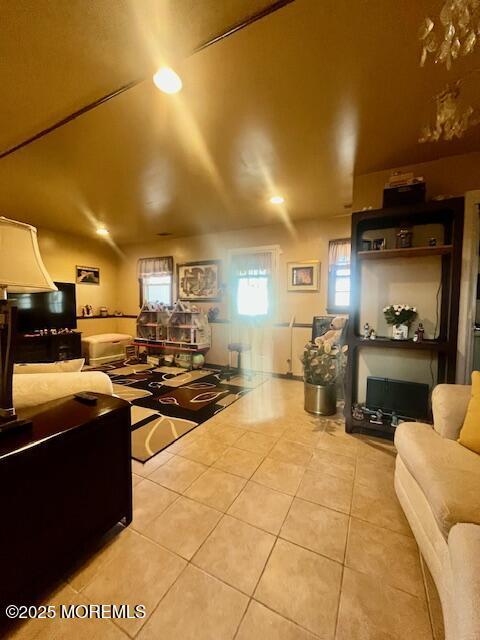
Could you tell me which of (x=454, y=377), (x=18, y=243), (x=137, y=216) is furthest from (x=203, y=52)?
(x=137, y=216)

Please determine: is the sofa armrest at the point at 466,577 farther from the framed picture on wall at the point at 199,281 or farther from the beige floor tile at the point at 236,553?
the framed picture on wall at the point at 199,281

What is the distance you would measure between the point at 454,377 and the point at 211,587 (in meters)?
2.19

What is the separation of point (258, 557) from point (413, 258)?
8.25ft

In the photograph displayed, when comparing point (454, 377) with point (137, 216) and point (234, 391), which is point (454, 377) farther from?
point (137, 216)

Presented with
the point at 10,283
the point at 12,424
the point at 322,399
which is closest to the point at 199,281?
the point at 322,399

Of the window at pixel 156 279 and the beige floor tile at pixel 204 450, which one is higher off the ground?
the window at pixel 156 279

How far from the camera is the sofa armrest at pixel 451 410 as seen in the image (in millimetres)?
1454

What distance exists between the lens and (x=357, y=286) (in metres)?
2.41

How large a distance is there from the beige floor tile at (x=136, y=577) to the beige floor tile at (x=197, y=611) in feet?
0.15

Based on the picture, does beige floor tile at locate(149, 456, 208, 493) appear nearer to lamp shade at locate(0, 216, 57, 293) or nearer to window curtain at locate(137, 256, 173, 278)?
lamp shade at locate(0, 216, 57, 293)

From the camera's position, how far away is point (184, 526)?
143cm

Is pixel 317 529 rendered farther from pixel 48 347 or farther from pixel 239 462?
pixel 48 347

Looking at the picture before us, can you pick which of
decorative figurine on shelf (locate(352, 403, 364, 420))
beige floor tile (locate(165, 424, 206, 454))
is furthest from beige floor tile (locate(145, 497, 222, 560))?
decorative figurine on shelf (locate(352, 403, 364, 420))

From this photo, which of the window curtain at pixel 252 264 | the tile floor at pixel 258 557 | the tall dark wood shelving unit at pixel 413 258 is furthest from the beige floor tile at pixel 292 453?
the window curtain at pixel 252 264
